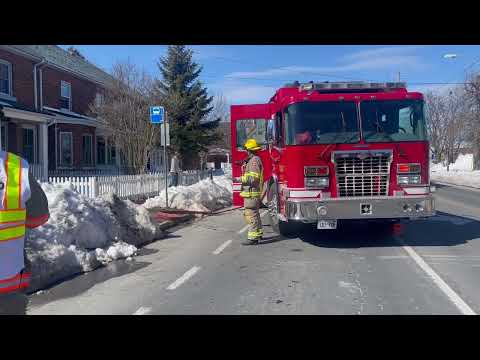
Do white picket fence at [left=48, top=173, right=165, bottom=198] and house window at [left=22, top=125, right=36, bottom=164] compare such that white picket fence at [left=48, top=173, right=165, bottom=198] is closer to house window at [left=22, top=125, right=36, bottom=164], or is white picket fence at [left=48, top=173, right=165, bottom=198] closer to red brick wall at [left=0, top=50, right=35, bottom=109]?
house window at [left=22, top=125, right=36, bottom=164]

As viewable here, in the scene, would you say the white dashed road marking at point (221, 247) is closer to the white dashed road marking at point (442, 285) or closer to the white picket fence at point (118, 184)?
the white dashed road marking at point (442, 285)

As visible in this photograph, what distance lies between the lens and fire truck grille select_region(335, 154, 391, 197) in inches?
337

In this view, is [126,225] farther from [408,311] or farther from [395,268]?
[408,311]

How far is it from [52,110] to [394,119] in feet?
67.2

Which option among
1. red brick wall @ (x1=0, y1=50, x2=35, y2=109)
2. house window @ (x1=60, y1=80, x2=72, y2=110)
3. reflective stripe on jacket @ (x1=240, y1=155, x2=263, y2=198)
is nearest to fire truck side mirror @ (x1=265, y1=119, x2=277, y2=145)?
reflective stripe on jacket @ (x1=240, y1=155, x2=263, y2=198)

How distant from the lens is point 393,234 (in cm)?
1012

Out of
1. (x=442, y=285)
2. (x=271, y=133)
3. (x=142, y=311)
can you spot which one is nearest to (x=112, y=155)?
(x=271, y=133)

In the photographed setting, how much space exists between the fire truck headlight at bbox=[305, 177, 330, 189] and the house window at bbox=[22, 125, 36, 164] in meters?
17.9

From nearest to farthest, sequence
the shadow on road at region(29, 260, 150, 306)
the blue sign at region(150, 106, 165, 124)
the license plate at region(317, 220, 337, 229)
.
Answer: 1. the shadow on road at region(29, 260, 150, 306)
2. the license plate at region(317, 220, 337, 229)
3. the blue sign at region(150, 106, 165, 124)

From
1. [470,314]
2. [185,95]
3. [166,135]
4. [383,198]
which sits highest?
[185,95]

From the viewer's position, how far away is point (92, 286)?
6395mm

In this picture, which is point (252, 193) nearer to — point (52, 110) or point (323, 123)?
point (323, 123)
